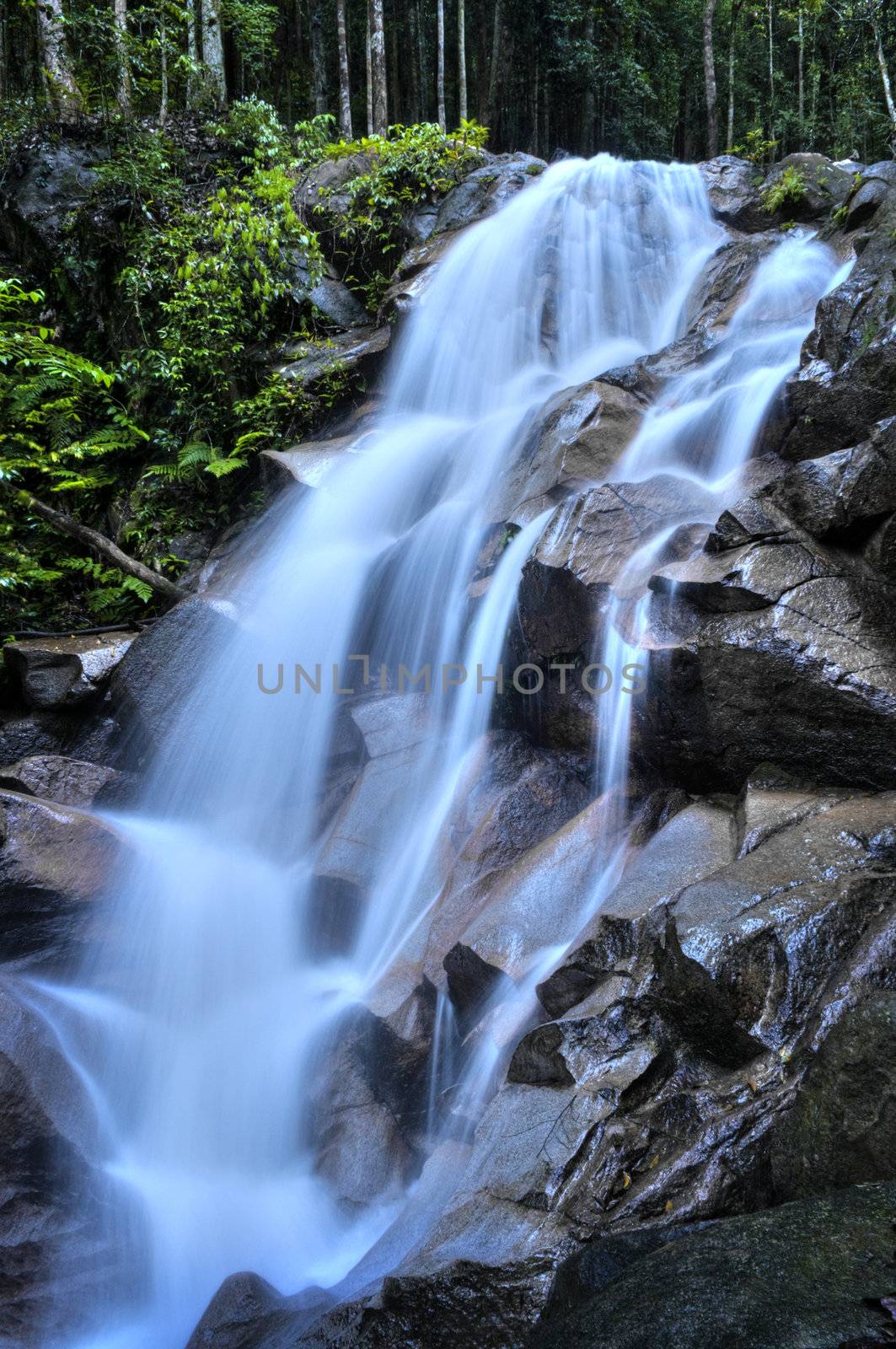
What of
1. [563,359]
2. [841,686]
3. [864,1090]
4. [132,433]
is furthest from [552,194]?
[864,1090]

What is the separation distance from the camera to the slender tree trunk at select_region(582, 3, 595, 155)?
65.1ft

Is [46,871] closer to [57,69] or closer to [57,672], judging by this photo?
[57,672]

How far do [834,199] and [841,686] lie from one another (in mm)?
8243

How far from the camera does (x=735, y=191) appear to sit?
11414 mm

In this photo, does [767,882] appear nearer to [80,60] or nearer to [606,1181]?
[606,1181]

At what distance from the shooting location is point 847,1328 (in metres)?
1.91

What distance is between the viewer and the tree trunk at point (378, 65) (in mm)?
13672

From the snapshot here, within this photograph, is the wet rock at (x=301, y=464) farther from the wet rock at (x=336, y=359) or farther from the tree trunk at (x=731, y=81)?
the tree trunk at (x=731, y=81)

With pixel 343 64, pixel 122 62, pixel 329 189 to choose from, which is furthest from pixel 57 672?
pixel 343 64

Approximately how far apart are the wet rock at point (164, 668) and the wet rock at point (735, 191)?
27.6ft

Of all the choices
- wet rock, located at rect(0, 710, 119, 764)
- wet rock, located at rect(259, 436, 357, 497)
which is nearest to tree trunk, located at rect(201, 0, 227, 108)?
wet rock, located at rect(259, 436, 357, 497)

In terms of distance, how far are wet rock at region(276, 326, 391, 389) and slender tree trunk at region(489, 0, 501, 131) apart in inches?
485

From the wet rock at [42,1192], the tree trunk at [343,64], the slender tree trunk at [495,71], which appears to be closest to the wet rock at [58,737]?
the wet rock at [42,1192]

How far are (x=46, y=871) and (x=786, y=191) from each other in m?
10.7
